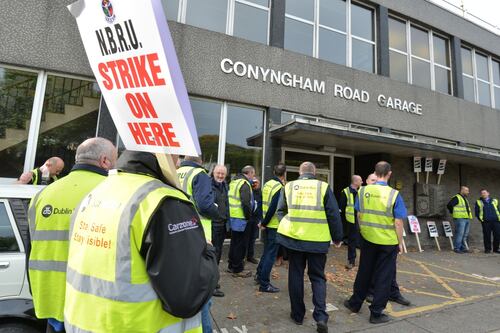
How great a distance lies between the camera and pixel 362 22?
10.3 m

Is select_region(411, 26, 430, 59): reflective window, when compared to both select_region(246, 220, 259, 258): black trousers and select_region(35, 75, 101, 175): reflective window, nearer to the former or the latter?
select_region(246, 220, 259, 258): black trousers

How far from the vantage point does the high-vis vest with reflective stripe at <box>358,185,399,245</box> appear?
4.09m

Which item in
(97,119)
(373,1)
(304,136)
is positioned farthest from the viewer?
(373,1)

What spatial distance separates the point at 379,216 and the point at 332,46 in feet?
23.2

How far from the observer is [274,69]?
820 cm

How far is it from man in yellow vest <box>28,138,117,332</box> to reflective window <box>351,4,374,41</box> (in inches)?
405

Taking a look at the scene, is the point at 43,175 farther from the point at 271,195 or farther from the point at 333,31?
the point at 333,31

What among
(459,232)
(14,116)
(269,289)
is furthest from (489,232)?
(14,116)

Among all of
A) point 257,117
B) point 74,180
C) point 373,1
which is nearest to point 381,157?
point 257,117

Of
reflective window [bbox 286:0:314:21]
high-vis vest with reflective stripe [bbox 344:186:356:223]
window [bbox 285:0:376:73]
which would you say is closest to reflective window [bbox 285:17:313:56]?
window [bbox 285:0:376:73]

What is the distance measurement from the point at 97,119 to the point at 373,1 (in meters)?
9.44

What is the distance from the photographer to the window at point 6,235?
2.56 m

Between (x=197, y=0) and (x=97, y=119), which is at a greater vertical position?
(x=197, y=0)

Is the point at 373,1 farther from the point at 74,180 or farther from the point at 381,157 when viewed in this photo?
the point at 74,180
